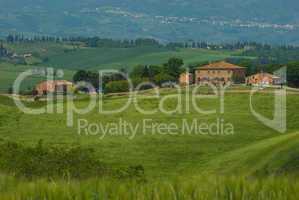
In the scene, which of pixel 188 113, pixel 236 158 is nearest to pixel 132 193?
pixel 236 158

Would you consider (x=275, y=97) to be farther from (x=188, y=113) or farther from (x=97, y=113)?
(x=97, y=113)

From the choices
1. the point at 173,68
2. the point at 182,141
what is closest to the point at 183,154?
the point at 182,141

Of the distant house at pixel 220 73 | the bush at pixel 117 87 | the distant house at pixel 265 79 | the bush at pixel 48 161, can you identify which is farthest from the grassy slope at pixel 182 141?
the distant house at pixel 220 73

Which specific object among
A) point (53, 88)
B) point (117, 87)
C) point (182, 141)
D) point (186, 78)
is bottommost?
point (182, 141)

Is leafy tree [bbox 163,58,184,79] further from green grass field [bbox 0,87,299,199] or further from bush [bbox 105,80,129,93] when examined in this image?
green grass field [bbox 0,87,299,199]

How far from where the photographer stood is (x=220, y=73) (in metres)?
119

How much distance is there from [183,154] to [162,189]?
36.2m

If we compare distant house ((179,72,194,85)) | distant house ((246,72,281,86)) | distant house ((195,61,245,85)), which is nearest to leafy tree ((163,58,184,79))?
distant house ((179,72,194,85))

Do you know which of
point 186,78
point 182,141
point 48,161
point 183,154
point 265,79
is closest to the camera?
point 48,161

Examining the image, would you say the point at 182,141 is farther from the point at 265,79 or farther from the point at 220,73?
the point at 220,73

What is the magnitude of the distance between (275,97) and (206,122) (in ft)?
36.6

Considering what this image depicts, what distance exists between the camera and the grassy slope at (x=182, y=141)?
34625 mm

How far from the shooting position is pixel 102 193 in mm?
6570

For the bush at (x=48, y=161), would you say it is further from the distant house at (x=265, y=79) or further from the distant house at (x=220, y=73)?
the distant house at (x=220, y=73)
